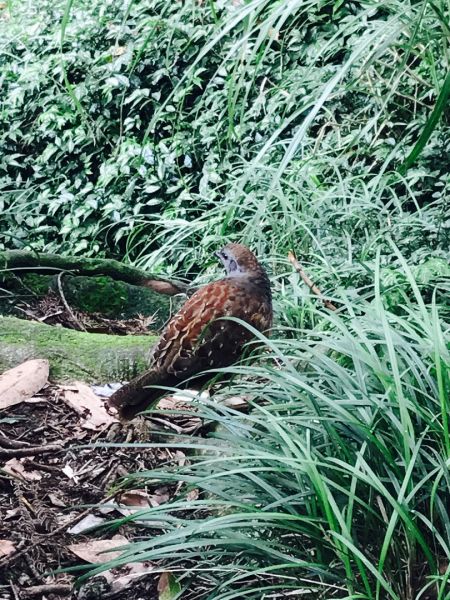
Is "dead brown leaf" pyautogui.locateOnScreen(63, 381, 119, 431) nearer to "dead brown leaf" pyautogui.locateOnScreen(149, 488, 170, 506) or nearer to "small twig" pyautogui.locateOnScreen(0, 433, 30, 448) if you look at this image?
"small twig" pyautogui.locateOnScreen(0, 433, 30, 448)

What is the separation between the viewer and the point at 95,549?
2361 millimetres

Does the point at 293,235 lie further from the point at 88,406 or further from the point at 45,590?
the point at 45,590

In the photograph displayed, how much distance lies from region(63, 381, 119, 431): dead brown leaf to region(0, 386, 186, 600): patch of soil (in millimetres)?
18

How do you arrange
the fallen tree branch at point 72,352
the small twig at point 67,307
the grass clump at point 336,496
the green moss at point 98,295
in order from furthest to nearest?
the green moss at point 98,295 → the small twig at point 67,307 → the fallen tree branch at point 72,352 → the grass clump at point 336,496

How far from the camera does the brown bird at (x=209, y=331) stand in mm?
3188

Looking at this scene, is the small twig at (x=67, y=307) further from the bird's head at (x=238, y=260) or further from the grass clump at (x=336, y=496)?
the grass clump at (x=336, y=496)

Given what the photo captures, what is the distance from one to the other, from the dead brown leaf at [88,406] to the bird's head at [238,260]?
0.75m

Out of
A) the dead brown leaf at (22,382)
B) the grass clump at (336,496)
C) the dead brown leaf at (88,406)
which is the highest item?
the grass clump at (336,496)

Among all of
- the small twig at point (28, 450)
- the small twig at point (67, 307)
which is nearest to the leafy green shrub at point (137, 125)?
the small twig at point (67, 307)

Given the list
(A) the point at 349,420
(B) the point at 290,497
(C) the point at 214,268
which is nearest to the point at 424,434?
(A) the point at 349,420

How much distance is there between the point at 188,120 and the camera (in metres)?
7.77

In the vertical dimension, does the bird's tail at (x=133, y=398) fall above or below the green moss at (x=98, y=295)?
above

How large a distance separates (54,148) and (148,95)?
102 centimetres

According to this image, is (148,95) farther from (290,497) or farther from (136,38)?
(290,497)
